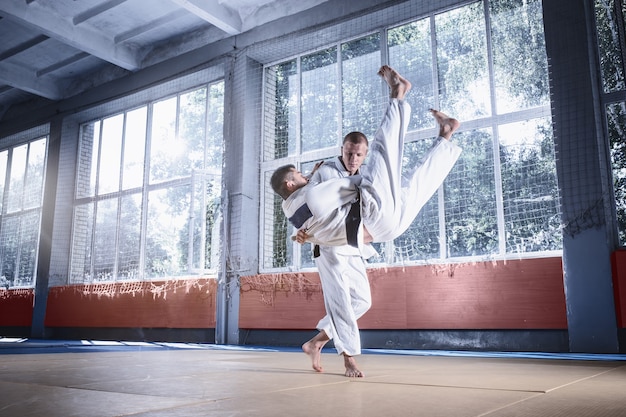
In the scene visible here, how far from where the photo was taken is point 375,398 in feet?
5.81

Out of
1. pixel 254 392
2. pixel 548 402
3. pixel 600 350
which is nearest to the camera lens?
pixel 548 402

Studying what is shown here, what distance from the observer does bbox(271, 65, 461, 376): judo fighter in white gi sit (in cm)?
251

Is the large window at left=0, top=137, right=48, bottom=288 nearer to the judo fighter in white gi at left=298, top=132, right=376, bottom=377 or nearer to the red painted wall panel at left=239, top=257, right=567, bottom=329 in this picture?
the red painted wall panel at left=239, top=257, right=567, bottom=329

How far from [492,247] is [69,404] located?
440cm

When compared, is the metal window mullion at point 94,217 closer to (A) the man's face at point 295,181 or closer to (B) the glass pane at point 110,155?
(B) the glass pane at point 110,155

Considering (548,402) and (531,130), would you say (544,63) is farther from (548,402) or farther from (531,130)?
(548,402)

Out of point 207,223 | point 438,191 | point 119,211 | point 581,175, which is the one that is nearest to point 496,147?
point 438,191

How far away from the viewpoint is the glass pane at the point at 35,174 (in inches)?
388

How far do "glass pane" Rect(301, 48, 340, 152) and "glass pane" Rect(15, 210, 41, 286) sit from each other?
5.81m

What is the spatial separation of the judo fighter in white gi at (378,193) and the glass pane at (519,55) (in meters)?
3.08

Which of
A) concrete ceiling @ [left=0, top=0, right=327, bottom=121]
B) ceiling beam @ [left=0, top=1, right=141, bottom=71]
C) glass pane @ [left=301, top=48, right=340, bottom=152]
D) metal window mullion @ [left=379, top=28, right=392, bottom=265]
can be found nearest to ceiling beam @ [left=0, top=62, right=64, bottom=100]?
concrete ceiling @ [left=0, top=0, right=327, bottom=121]

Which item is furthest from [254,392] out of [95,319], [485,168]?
[95,319]

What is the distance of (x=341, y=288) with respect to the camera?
107 inches

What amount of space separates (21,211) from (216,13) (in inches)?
232
